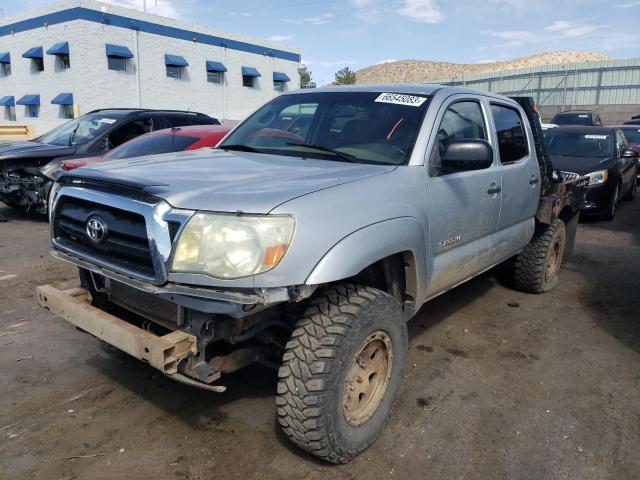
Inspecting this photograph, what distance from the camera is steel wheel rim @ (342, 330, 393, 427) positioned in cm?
271

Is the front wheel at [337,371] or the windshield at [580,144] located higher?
the windshield at [580,144]

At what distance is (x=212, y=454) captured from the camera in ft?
9.13

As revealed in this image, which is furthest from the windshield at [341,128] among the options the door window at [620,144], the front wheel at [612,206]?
the door window at [620,144]

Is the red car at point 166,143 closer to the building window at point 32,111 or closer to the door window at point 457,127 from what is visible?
the door window at point 457,127

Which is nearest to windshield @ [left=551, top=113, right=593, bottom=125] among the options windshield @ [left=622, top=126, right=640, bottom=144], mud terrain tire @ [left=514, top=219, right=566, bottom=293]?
windshield @ [left=622, top=126, right=640, bottom=144]

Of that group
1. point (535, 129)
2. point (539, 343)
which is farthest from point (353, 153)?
point (535, 129)

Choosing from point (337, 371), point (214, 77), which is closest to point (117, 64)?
point (214, 77)

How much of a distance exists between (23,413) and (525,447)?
291 cm

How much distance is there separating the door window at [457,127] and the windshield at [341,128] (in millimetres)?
191

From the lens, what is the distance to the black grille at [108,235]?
2.47 metres

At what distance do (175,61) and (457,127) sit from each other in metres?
26.9

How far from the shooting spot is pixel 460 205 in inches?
140

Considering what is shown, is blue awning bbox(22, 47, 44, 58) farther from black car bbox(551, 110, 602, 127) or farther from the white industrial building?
black car bbox(551, 110, 602, 127)

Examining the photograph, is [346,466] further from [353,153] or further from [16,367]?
[16,367]
